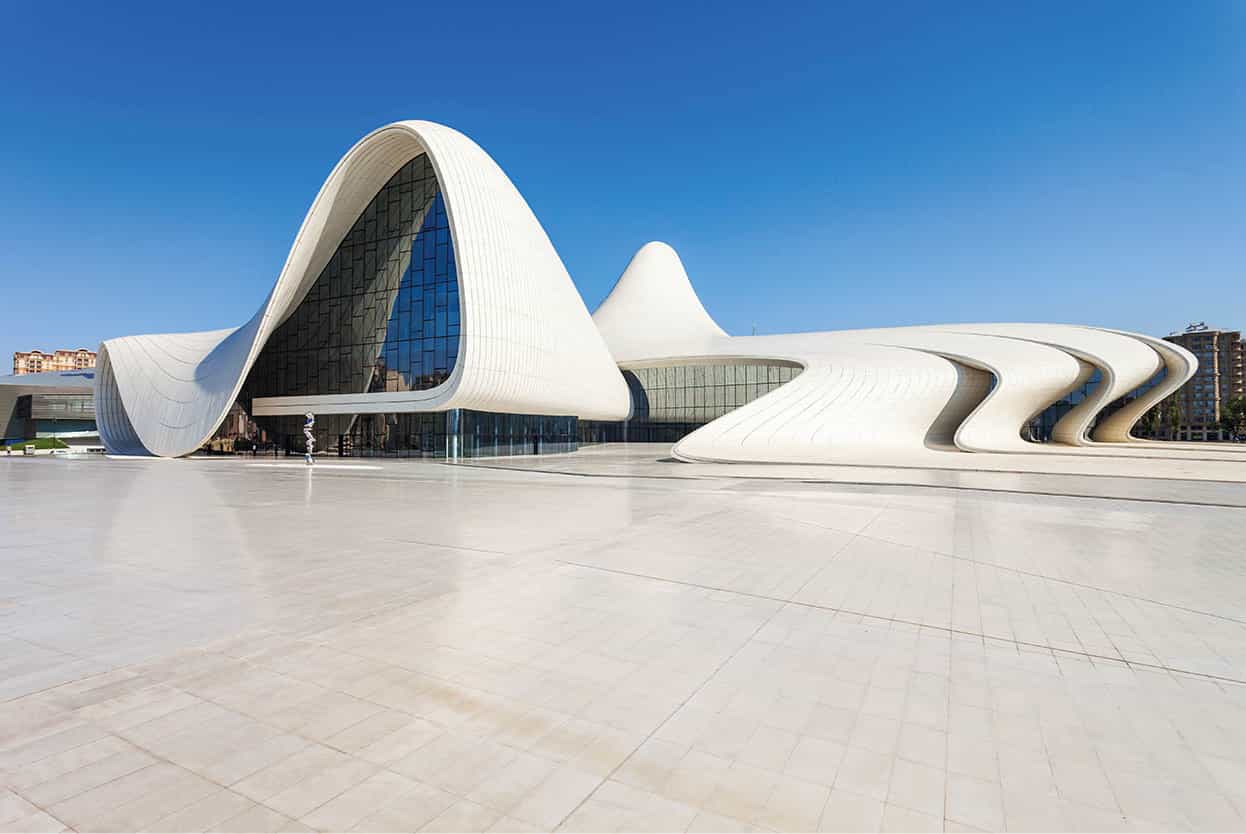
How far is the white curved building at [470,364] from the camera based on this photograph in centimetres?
2752

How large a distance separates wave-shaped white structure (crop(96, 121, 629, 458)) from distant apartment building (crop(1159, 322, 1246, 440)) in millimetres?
Result: 91199

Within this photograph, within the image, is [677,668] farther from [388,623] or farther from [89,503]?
[89,503]

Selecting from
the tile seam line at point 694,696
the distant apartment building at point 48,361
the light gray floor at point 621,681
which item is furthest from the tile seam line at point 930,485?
the distant apartment building at point 48,361

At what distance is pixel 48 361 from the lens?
13750cm

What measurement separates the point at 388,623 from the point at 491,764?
2.57 m

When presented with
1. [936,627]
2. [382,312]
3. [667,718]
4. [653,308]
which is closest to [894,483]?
[936,627]

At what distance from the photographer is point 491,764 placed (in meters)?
3.16

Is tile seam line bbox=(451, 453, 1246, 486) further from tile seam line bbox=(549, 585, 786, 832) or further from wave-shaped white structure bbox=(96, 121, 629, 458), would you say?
tile seam line bbox=(549, 585, 786, 832)

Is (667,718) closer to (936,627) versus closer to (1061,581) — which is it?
(936,627)

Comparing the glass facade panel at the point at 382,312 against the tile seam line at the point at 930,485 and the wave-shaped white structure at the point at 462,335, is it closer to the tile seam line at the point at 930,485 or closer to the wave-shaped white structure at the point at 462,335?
the wave-shaped white structure at the point at 462,335

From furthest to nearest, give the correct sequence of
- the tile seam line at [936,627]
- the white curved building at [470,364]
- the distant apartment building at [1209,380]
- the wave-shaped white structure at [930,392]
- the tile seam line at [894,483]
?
the distant apartment building at [1209,380]
the white curved building at [470,364]
the wave-shaped white structure at [930,392]
the tile seam line at [894,483]
the tile seam line at [936,627]

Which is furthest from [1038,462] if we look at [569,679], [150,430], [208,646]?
[150,430]

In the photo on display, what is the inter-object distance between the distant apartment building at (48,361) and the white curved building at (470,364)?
13206 centimetres

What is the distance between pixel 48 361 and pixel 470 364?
163 m
